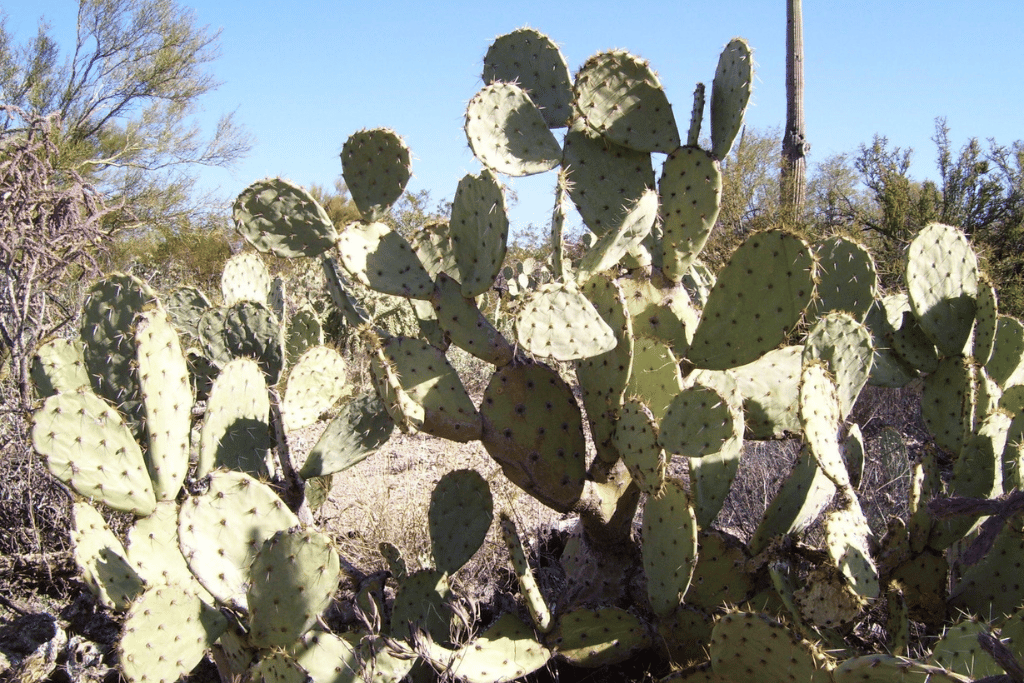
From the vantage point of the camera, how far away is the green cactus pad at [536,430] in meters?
2.19

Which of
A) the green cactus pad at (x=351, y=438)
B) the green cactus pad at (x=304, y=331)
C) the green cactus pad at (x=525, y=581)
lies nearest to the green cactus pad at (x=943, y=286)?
the green cactus pad at (x=525, y=581)

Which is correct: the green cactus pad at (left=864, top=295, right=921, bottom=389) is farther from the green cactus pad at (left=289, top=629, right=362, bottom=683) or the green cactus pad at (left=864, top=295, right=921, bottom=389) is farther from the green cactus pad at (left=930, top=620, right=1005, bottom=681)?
the green cactus pad at (left=289, top=629, right=362, bottom=683)

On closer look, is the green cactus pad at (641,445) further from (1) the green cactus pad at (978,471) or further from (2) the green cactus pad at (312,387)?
(2) the green cactus pad at (312,387)

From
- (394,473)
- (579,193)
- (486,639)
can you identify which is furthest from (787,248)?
(394,473)

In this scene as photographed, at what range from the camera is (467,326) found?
2.23 meters

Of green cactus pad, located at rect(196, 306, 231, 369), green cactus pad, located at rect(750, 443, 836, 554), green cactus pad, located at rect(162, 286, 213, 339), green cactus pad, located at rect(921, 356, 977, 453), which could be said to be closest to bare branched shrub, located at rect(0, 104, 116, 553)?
green cactus pad, located at rect(162, 286, 213, 339)

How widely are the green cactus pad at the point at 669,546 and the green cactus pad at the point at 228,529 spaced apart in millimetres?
974

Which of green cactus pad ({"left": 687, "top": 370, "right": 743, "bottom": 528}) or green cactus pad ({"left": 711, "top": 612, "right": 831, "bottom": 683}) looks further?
green cactus pad ({"left": 687, "top": 370, "right": 743, "bottom": 528})

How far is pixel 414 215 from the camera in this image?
10258 millimetres

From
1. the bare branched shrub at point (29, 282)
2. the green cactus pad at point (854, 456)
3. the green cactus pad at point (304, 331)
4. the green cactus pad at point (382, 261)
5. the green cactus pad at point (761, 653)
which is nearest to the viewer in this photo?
the green cactus pad at point (761, 653)

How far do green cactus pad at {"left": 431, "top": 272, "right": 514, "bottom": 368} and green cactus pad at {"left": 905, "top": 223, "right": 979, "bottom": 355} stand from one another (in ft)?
4.45

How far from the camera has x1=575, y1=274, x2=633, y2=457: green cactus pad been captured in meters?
2.05

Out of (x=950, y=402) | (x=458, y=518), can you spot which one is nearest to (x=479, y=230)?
(x=458, y=518)

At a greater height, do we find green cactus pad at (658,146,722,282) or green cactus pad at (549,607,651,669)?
green cactus pad at (658,146,722,282)
